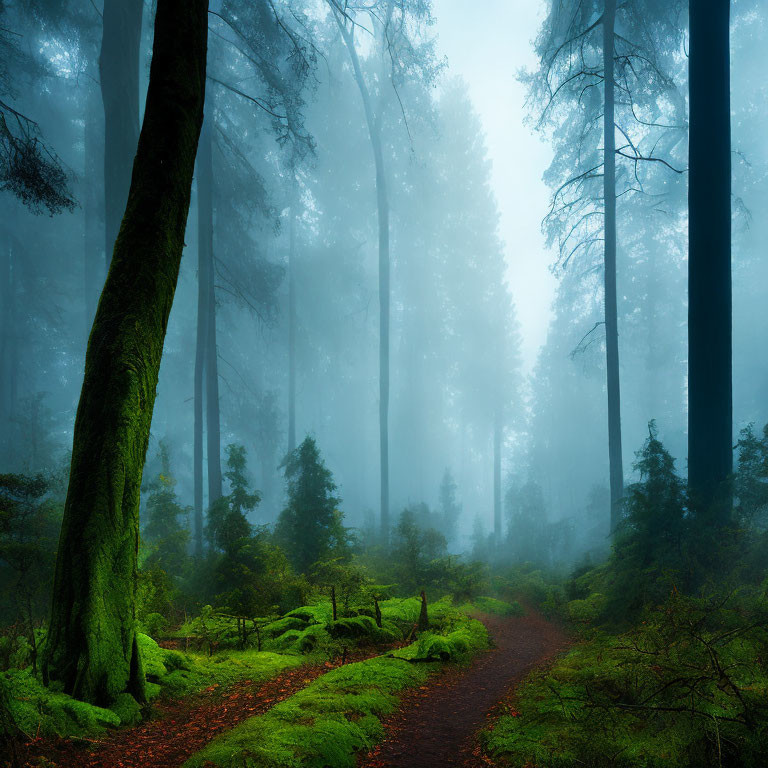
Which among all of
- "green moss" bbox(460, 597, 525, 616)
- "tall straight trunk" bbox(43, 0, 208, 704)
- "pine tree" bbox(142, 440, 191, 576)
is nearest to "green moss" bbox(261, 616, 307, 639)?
"tall straight trunk" bbox(43, 0, 208, 704)

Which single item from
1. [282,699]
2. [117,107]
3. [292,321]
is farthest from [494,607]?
[292,321]

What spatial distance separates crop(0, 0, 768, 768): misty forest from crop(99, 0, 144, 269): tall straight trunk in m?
0.06

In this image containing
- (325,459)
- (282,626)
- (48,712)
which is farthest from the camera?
(325,459)

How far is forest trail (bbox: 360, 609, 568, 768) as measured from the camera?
3.28 m

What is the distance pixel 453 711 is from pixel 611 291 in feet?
41.6

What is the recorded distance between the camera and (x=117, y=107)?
10.5 meters

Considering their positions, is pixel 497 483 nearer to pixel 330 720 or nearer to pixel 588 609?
pixel 588 609

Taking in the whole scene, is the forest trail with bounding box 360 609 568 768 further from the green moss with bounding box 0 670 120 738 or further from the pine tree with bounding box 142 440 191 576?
the pine tree with bounding box 142 440 191 576

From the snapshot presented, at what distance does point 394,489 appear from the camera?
164 feet

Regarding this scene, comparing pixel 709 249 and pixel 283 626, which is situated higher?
pixel 709 249

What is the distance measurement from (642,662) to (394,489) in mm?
48034

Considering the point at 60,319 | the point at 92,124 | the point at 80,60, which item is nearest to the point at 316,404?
the point at 60,319

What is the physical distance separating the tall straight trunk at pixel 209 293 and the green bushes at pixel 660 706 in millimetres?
14398

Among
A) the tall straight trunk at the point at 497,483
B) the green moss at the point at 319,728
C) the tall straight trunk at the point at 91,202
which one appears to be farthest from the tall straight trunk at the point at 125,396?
the tall straight trunk at the point at 497,483
